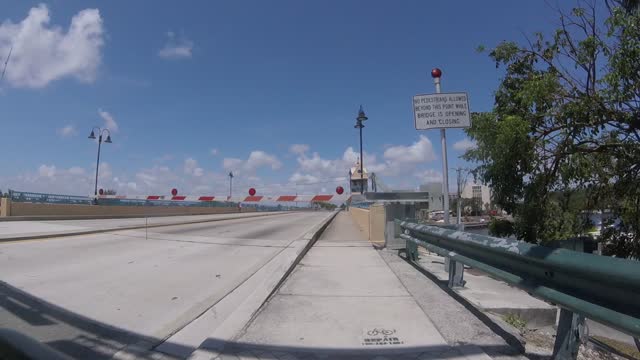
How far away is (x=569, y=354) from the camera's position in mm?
3582

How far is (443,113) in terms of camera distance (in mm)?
9062

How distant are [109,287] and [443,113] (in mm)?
6875

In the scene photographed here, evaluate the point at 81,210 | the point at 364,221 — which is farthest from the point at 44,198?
the point at 364,221

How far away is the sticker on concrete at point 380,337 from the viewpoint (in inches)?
183

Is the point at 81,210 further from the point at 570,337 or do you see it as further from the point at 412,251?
the point at 570,337

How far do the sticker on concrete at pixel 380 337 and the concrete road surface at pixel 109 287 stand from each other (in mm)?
2219

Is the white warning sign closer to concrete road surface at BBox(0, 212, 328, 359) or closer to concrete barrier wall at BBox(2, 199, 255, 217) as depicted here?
concrete road surface at BBox(0, 212, 328, 359)

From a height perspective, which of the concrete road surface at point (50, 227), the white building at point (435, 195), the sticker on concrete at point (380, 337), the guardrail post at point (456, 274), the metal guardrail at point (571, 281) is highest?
the white building at point (435, 195)

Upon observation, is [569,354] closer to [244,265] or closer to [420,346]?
[420,346]

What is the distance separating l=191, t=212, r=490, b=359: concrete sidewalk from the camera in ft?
14.3

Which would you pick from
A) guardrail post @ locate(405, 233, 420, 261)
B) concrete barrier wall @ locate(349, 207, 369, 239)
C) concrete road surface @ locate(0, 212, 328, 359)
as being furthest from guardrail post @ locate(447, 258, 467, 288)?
concrete barrier wall @ locate(349, 207, 369, 239)

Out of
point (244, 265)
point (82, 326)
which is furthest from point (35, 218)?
point (82, 326)

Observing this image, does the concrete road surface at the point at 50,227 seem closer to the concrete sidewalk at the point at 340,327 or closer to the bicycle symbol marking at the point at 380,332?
the concrete sidewalk at the point at 340,327

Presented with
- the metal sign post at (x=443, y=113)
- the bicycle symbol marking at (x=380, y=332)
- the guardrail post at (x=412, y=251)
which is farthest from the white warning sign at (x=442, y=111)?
the bicycle symbol marking at (x=380, y=332)
